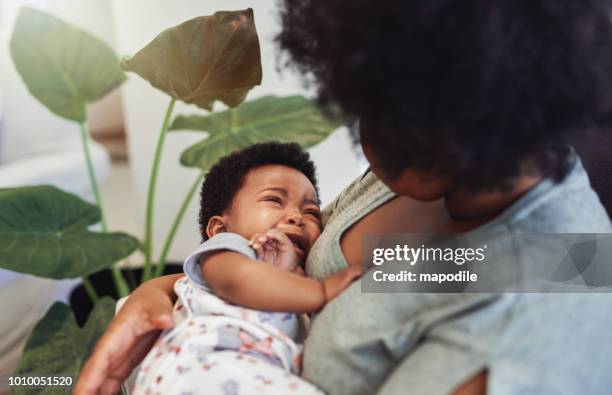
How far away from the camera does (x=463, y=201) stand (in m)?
0.63

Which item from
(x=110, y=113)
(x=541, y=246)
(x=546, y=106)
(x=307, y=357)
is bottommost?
(x=110, y=113)

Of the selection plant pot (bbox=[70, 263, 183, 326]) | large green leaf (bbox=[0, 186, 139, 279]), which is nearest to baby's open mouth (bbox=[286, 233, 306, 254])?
large green leaf (bbox=[0, 186, 139, 279])

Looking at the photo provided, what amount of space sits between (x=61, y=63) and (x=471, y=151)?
1126 mm

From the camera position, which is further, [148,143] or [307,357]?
[148,143]

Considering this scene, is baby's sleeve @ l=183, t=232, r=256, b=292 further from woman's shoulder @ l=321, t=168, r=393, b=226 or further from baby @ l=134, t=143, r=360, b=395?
woman's shoulder @ l=321, t=168, r=393, b=226

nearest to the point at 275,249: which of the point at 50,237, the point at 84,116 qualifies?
the point at 50,237

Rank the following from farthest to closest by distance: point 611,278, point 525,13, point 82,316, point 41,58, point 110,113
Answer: point 110,113 → point 82,316 → point 41,58 → point 611,278 → point 525,13

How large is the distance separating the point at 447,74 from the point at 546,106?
0.10 meters

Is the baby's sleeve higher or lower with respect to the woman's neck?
lower

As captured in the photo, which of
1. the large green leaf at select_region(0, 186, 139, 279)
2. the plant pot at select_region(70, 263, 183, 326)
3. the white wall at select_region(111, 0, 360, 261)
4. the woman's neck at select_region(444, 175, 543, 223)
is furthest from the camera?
the plant pot at select_region(70, 263, 183, 326)

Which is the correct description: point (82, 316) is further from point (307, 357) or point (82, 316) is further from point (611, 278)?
point (611, 278)

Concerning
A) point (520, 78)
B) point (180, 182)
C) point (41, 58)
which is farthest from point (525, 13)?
point (180, 182)

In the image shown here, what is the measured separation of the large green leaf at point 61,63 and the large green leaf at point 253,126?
9.1 inches

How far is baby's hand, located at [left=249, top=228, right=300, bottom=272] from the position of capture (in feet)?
2.51
